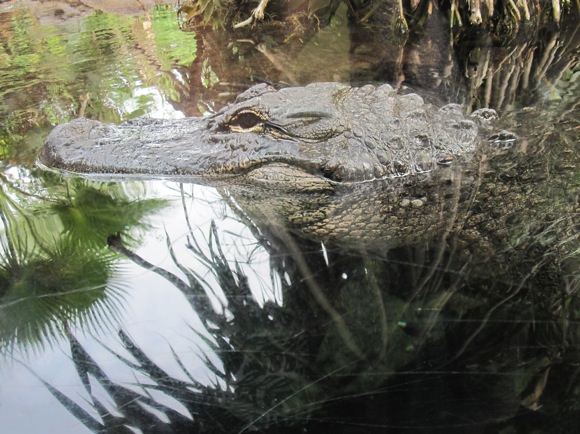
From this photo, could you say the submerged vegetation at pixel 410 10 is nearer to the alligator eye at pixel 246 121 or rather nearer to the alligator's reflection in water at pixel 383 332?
the alligator eye at pixel 246 121

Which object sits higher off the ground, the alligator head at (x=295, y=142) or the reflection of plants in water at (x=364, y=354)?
the alligator head at (x=295, y=142)

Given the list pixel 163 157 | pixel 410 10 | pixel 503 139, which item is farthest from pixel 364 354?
pixel 410 10

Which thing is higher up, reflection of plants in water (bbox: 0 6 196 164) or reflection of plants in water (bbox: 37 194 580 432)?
reflection of plants in water (bbox: 0 6 196 164)

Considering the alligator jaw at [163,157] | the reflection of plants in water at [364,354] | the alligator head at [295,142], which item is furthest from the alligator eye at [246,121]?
the reflection of plants in water at [364,354]

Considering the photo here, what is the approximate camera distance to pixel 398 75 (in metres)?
5.21

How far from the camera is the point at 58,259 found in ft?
8.37

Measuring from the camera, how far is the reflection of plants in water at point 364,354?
1.61 m

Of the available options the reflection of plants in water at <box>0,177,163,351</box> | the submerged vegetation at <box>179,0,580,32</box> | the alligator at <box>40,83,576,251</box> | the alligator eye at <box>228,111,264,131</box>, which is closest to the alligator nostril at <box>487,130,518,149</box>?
the alligator at <box>40,83,576,251</box>

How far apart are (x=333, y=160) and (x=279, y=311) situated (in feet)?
3.87

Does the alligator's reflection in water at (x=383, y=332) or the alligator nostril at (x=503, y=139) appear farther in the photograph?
the alligator nostril at (x=503, y=139)

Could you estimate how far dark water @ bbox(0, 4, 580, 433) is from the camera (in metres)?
1.64

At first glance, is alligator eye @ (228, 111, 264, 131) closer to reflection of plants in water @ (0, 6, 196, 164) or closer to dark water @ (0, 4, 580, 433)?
dark water @ (0, 4, 580, 433)

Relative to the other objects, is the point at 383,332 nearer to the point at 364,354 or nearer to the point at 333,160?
the point at 364,354

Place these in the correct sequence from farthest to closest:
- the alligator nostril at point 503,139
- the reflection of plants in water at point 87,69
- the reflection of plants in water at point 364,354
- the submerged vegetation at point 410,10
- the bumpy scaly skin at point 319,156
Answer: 1. the submerged vegetation at point 410,10
2. the reflection of plants in water at point 87,69
3. the alligator nostril at point 503,139
4. the bumpy scaly skin at point 319,156
5. the reflection of plants in water at point 364,354
